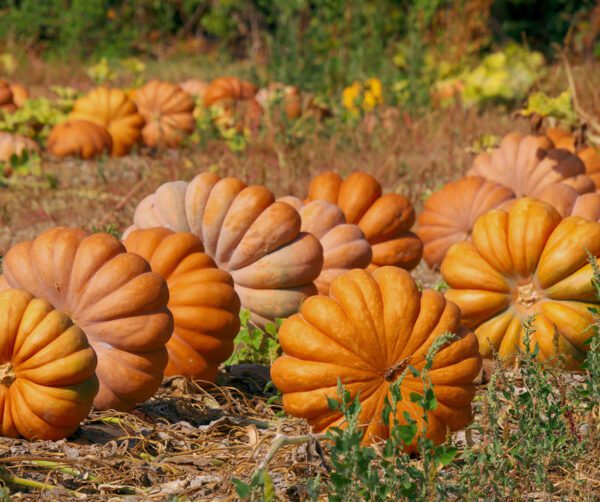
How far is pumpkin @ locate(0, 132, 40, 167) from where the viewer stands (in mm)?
8180

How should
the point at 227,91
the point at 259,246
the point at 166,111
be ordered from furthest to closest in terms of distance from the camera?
the point at 227,91 → the point at 166,111 → the point at 259,246

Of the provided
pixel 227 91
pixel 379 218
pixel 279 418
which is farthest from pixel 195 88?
pixel 279 418

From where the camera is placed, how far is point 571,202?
5.48 m

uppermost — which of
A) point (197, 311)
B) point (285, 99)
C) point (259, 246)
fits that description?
point (285, 99)

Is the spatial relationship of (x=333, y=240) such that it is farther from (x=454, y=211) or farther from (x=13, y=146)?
(x=13, y=146)

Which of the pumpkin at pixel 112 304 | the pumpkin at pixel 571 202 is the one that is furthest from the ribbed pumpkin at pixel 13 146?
the pumpkin at pixel 112 304

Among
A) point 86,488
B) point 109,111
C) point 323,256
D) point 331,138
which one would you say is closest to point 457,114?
point 331,138

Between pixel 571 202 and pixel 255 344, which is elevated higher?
pixel 571 202

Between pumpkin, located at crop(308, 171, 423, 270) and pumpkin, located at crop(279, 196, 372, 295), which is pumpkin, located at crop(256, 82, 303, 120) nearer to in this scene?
pumpkin, located at crop(308, 171, 423, 270)

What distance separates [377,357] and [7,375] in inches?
47.9

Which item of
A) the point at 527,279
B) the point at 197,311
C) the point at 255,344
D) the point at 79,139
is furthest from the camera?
the point at 79,139

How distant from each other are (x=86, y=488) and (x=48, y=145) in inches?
235

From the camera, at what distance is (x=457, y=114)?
32.6ft

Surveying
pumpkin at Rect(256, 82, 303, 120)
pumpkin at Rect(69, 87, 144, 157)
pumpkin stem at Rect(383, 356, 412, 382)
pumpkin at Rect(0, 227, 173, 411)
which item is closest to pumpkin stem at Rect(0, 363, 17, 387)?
pumpkin at Rect(0, 227, 173, 411)
